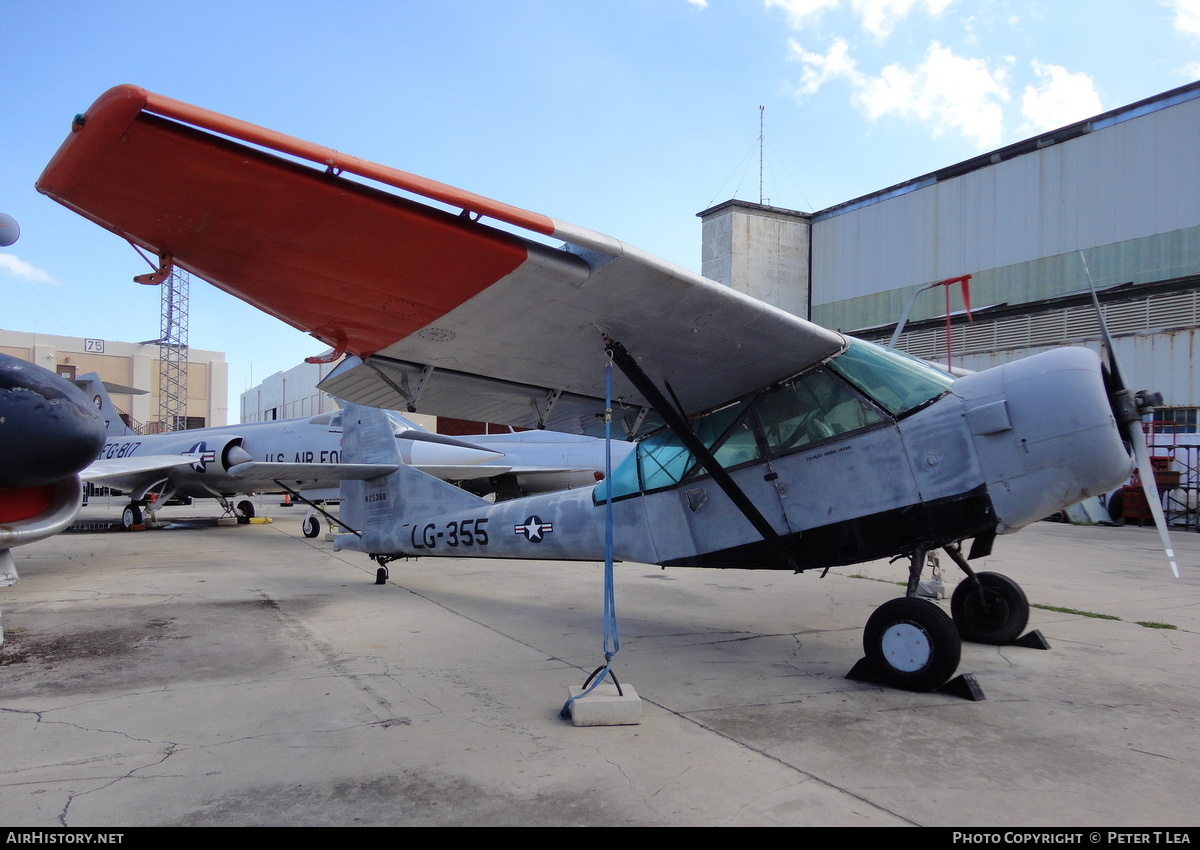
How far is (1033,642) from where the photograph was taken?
584 cm

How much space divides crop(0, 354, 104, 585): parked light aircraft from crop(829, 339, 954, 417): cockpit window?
580 cm

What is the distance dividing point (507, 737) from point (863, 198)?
28426 millimetres

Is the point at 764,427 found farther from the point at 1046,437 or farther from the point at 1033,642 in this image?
the point at 1033,642

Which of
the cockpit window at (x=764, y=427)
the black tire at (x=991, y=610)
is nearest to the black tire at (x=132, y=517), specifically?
the cockpit window at (x=764, y=427)

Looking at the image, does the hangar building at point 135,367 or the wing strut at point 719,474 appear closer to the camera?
the wing strut at point 719,474

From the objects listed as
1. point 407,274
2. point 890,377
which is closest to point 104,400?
point 407,274

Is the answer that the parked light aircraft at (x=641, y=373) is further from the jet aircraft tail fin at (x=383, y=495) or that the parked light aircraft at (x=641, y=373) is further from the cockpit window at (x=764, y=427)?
the jet aircraft tail fin at (x=383, y=495)

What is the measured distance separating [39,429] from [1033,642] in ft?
25.8

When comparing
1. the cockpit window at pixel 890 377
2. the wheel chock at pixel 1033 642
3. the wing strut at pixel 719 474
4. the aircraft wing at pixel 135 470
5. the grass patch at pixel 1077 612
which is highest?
the cockpit window at pixel 890 377

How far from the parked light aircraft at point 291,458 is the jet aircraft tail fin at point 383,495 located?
8040 mm

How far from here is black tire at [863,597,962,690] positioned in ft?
14.7

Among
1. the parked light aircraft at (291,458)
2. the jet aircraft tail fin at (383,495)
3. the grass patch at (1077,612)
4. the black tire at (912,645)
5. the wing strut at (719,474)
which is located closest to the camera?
the black tire at (912,645)

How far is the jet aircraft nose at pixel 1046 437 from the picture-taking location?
14.4 ft

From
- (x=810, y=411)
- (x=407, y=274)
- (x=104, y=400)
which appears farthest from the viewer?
(x=104, y=400)
